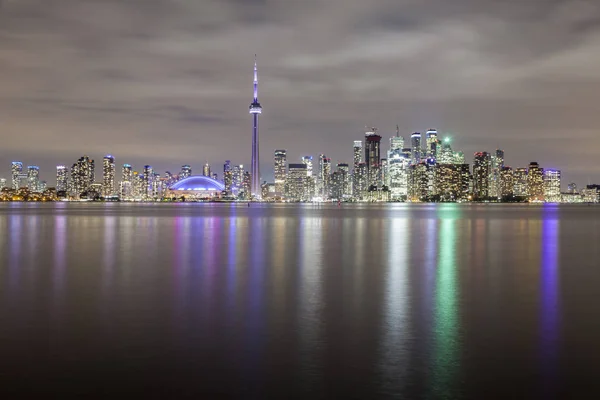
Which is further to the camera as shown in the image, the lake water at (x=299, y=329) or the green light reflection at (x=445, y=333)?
the green light reflection at (x=445, y=333)

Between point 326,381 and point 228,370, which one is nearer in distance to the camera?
point 326,381

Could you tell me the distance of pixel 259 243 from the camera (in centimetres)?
4766

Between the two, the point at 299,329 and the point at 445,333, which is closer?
the point at 445,333

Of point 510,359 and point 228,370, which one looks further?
point 510,359

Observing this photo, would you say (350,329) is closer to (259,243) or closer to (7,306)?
(7,306)

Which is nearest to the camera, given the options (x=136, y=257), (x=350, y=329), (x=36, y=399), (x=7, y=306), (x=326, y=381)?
(x=36, y=399)

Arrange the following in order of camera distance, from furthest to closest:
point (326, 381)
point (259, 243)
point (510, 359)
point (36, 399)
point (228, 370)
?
point (259, 243)
point (510, 359)
point (228, 370)
point (326, 381)
point (36, 399)

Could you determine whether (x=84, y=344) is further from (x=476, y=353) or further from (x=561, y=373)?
(x=561, y=373)

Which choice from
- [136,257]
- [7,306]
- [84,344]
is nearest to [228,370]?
[84,344]

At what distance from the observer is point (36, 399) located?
1028 centimetres

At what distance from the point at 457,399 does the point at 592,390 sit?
9.05 feet

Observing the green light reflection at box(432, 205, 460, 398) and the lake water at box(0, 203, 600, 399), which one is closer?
the lake water at box(0, 203, 600, 399)

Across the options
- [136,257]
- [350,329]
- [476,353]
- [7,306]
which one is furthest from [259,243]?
[476,353]

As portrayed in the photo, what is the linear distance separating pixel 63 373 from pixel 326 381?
543cm
